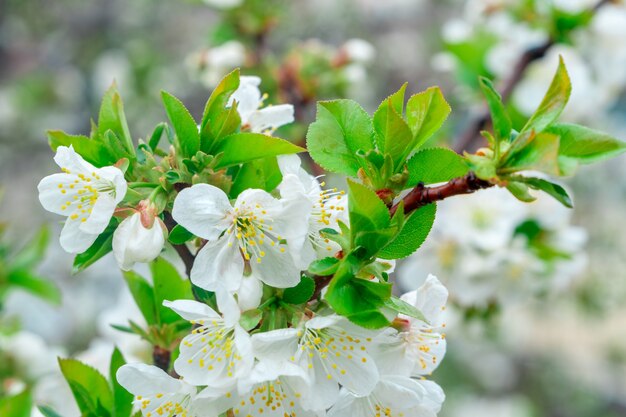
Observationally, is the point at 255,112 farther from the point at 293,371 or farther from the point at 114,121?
the point at 293,371

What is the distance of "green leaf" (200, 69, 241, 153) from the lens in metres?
0.66

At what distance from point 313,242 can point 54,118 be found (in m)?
3.13

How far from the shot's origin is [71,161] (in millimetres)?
623

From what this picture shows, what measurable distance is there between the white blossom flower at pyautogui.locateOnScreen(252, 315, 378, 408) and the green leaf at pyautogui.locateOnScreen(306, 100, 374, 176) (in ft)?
0.48

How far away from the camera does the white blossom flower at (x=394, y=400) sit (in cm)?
64

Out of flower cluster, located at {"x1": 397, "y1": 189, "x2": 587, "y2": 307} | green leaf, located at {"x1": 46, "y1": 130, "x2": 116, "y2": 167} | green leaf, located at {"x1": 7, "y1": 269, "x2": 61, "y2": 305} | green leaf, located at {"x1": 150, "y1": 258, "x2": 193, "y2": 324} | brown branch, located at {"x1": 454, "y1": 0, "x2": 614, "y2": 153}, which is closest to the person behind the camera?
green leaf, located at {"x1": 46, "y1": 130, "x2": 116, "y2": 167}

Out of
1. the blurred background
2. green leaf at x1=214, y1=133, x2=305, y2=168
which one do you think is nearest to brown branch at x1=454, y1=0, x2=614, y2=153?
the blurred background

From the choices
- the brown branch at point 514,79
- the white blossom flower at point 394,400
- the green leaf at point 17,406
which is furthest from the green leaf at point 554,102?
the brown branch at point 514,79

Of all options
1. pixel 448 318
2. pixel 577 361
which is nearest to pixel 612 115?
pixel 577 361

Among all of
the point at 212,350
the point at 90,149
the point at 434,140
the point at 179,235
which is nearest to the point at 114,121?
the point at 90,149

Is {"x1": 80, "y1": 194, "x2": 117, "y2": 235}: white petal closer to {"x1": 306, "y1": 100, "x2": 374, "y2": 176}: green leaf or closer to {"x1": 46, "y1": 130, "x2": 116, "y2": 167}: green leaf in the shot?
{"x1": 46, "y1": 130, "x2": 116, "y2": 167}: green leaf

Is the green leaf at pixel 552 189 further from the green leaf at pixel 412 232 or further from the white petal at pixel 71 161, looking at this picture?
the white petal at pixel 71 161

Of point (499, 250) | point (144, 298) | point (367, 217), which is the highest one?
point (367, 217)

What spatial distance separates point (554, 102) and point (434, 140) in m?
0.94
